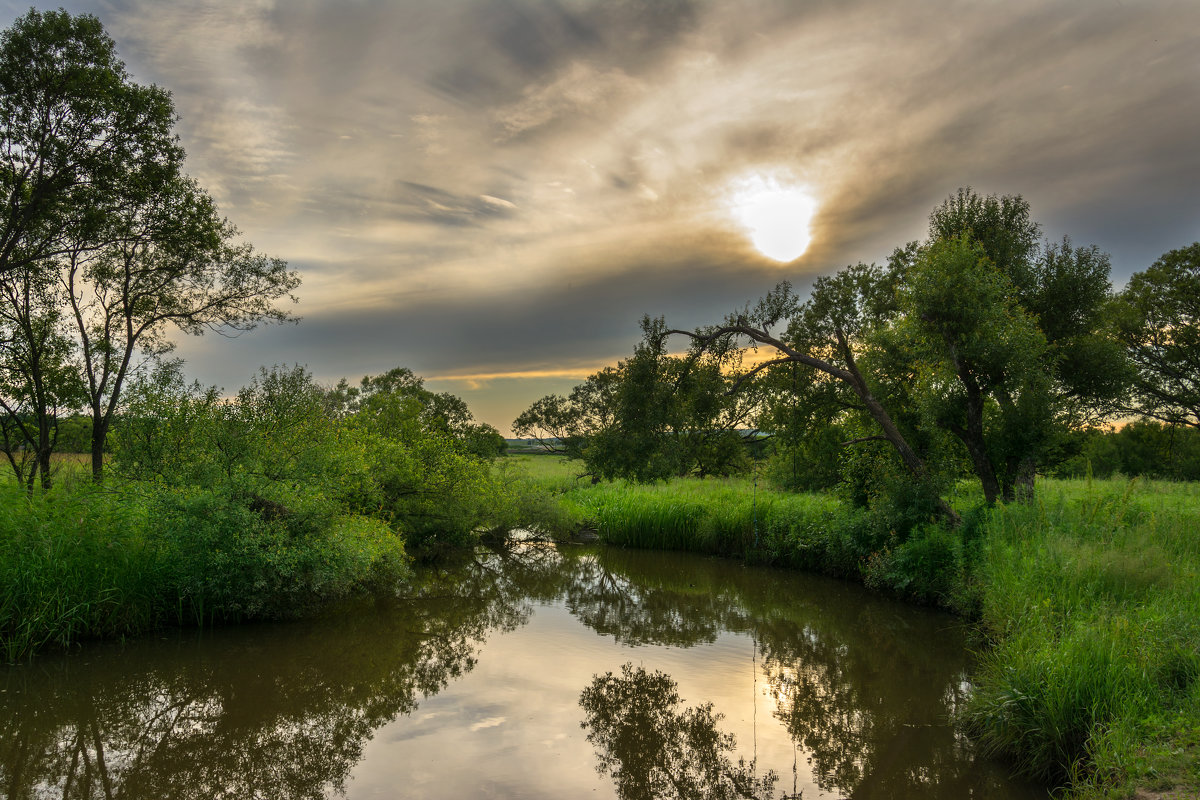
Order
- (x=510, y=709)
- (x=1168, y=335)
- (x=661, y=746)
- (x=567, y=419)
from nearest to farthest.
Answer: (x=661, y=746), (x=510, y=709), (x=1168, y=335), (x=567, y=419)

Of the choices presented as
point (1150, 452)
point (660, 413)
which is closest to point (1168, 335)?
point (1150, 452)

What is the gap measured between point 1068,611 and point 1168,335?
107ft

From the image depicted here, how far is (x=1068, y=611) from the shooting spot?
26.2 ft

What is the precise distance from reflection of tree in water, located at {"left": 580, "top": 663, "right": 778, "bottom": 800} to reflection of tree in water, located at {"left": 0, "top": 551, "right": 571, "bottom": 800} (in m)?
2.61

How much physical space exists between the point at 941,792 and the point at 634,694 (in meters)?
4.03

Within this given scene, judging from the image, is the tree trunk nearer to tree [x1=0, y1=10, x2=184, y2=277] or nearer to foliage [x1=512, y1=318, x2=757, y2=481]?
tree [x1=0, y1=10, x2=184, y2=277]

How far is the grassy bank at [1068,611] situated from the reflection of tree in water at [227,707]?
22.7ft

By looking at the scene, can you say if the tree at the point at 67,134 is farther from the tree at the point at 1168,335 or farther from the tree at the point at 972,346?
the tree at the point at 1168,335

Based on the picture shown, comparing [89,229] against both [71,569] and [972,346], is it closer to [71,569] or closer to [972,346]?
[71,569]

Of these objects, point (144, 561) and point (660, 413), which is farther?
point (660, 413)

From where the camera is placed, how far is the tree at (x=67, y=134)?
41.9 ft

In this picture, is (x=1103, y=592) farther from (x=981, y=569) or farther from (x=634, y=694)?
(x=634, y=694)

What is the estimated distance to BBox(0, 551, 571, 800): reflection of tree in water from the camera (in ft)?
20.9

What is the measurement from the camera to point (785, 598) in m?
14.8
